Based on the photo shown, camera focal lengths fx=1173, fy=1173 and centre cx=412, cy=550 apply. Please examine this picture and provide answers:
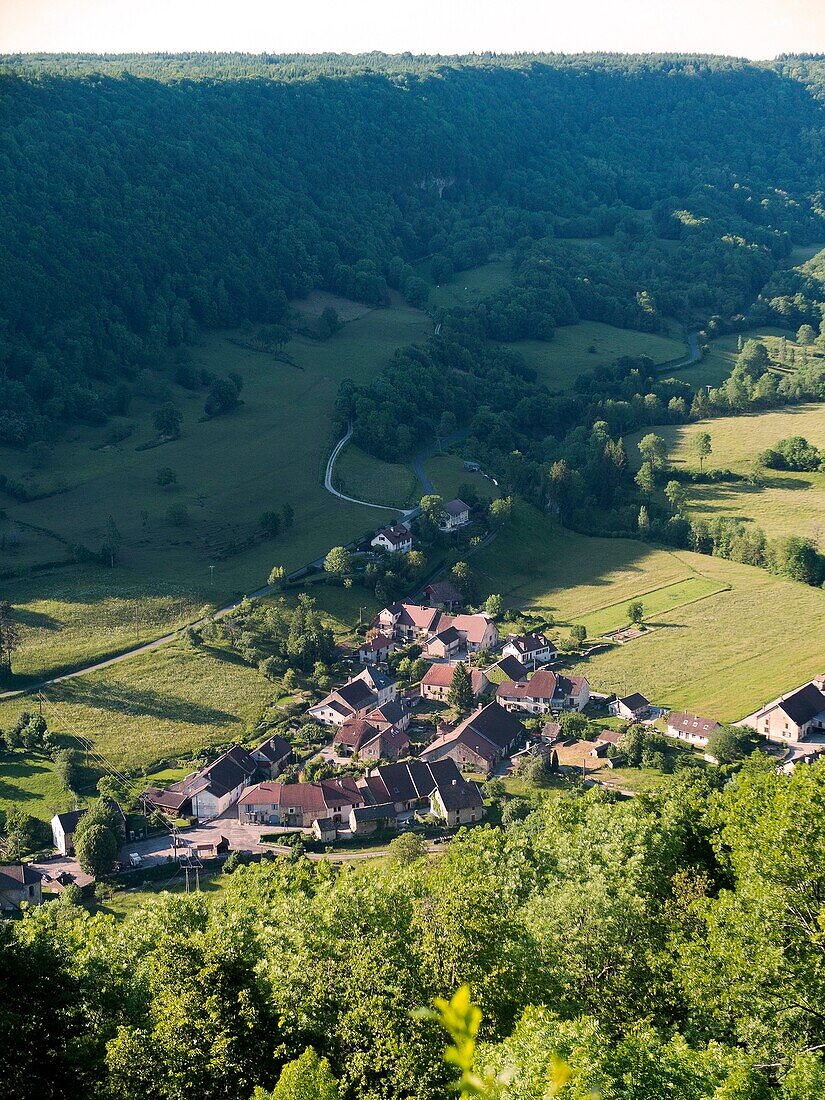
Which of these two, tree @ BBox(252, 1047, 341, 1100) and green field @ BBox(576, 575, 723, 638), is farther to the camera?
green field @ BBox(576, 575, 723, 638)

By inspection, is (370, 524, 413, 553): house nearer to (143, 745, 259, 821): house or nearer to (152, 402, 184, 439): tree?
(152, 402, 184, 439): tree

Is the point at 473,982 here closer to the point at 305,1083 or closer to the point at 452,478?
the point at 305,1083

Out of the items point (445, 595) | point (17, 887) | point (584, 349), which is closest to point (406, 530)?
point (445, 595)

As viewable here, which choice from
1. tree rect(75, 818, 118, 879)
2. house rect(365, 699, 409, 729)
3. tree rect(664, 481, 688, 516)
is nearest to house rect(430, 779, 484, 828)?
house rect(365, 699, 409, 729)

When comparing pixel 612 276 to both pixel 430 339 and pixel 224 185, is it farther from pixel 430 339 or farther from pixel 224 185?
pixel 224 185

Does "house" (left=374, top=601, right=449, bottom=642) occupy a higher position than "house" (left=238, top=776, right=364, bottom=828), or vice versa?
"house" (left=238, top=776, right=364, bottom=828)

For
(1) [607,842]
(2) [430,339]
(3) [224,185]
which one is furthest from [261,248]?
(1) [607,842]

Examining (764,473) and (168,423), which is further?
(168,423)
